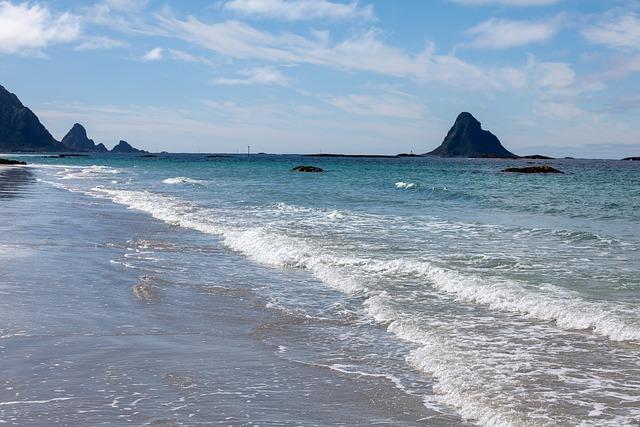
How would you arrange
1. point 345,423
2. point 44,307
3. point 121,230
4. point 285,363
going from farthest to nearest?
point 121,230 → point 44,307 → point 285,363 → point 345,423

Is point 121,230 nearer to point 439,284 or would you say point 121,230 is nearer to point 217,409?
point 439,284

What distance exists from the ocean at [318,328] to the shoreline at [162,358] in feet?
0.10

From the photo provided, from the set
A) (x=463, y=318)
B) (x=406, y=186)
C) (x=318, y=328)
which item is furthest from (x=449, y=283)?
(x=406, y=186)

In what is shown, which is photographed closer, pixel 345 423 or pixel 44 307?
pixel 345 423

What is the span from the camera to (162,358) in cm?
819

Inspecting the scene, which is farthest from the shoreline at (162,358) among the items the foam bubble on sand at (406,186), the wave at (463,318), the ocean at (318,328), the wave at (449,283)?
the foam bubble on sand at (406,186)

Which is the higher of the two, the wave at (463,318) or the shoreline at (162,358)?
the wave at (463,318)

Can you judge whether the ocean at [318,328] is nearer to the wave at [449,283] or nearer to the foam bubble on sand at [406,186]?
the wave at [449,283]

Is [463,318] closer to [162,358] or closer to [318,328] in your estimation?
[318,328]

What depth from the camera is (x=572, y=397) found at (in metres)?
7.03

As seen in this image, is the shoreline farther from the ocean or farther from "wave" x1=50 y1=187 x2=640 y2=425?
"wave" x1=50 y1=187 x2=640 y2=425

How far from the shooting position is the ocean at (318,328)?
6754 mm

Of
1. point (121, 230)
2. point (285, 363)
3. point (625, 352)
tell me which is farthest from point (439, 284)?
point (121, 230)

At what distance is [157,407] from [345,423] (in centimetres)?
184
